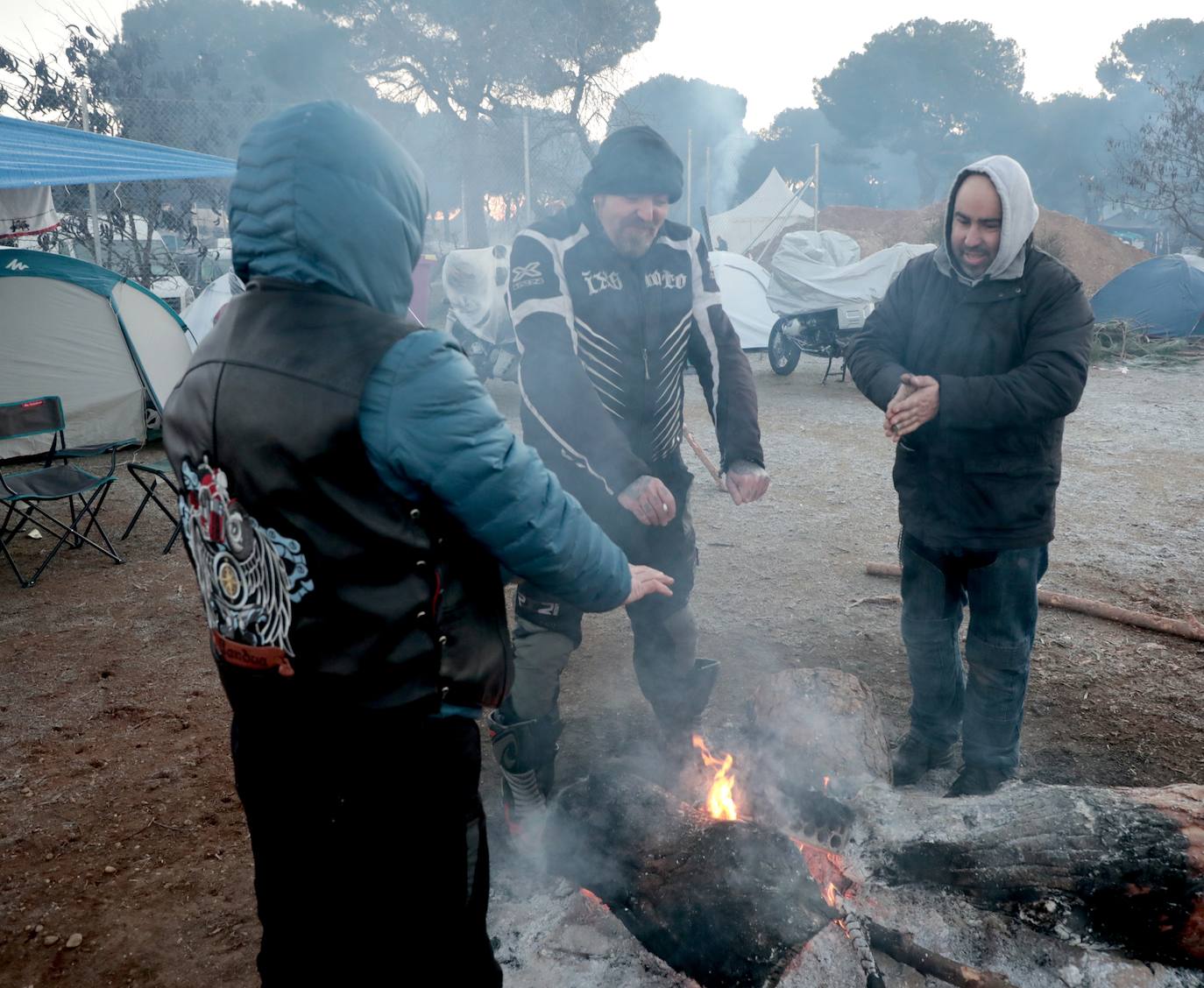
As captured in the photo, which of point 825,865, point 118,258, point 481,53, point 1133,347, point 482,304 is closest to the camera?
point 825,865

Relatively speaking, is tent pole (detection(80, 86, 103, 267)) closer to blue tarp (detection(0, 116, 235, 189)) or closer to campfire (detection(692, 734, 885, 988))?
blue tarp (detection(0, 116, 235, 189))

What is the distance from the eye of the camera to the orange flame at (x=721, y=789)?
2.85m

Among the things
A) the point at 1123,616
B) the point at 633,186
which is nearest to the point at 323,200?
the point at 633,186

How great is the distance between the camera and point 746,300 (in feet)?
47.1

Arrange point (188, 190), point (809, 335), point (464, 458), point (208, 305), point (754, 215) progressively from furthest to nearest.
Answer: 1. point (754, 215)
2. point (188, 190)
3. point (809, 335)
4. point (208, 305)
5. point (464, 458)

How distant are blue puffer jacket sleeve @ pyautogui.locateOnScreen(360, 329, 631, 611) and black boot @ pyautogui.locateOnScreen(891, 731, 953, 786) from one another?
89.5 inches

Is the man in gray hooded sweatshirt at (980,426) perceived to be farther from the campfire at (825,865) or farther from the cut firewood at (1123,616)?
the cut firewood at (1123,616)

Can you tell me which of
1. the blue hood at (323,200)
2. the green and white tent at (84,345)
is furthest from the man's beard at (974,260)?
the green and white tent at (84,345)

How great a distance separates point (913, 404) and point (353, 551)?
2.03m

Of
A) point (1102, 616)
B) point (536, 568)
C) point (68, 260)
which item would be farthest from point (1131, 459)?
point (68, 260)

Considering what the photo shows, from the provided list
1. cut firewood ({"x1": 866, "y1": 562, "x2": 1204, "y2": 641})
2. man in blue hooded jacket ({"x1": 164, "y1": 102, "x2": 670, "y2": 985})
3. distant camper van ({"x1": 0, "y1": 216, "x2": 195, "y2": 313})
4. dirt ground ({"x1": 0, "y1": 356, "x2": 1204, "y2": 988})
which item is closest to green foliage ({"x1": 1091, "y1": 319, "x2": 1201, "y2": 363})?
dirt ground ({"x1": 0, "y1": 356, "x2": 1204, "y2": 988})

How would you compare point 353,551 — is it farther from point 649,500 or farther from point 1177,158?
point 1177,158

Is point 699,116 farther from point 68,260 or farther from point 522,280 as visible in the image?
point 522,280

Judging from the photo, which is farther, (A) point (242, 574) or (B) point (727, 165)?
(B) point (727, 165)
